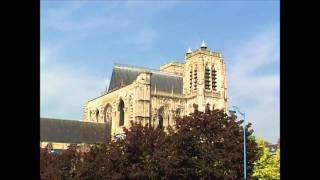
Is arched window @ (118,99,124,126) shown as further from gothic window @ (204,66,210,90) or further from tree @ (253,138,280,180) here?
tree @ (253,138,280,180)

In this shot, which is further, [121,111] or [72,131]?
[121,111]

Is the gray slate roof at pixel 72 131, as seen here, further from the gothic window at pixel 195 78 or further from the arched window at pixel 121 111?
the gothic window at pixel 195 78

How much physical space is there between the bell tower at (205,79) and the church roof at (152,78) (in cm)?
234

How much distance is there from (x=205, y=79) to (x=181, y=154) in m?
67.1

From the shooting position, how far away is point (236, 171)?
138ft

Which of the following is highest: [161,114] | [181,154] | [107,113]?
[107,113]

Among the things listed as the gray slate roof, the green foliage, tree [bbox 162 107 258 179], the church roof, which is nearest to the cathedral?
the church roof

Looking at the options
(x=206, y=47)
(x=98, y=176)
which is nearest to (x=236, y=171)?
(x=98, y=176)

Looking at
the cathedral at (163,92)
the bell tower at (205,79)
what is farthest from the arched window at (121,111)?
the bell tower at (205,79)

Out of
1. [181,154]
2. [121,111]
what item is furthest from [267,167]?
[121,111]

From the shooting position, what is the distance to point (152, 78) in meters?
109

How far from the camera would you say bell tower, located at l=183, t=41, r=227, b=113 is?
107750 millimetres

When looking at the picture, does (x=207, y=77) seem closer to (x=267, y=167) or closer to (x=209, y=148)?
(x=267, y=167)
